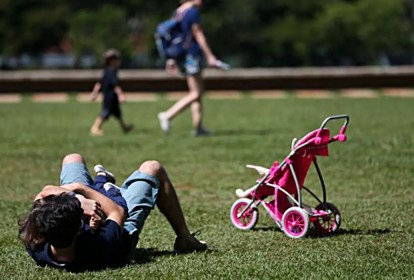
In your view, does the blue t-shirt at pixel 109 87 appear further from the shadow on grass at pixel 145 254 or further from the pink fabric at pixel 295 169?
the shadow on grass at pixel 145 254

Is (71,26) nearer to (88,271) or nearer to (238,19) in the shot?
(238,19)

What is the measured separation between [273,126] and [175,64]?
227 centimetres

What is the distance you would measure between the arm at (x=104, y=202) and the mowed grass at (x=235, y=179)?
312 mm

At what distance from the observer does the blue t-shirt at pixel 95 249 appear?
18.4ft

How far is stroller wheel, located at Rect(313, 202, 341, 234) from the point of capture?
6816mm

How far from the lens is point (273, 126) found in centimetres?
1561

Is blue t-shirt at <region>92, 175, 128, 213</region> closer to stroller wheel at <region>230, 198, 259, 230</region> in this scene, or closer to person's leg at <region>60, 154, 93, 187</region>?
person's leg at <region>60, 154, 93, 187</region>

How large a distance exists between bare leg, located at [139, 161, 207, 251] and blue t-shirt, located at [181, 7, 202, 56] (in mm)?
7811

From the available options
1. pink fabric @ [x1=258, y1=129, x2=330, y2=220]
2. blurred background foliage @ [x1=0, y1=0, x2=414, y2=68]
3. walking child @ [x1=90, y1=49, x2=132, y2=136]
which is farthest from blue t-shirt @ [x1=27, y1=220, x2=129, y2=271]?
blurred background foliage @ [x1=0, y1=0, x2=414, y2=68]

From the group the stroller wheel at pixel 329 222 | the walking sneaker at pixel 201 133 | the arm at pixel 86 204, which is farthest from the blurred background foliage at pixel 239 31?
the arm at pixel 86 204

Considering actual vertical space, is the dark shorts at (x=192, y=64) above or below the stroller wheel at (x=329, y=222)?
below

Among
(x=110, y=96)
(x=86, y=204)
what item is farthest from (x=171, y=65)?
(x=86, y=204)

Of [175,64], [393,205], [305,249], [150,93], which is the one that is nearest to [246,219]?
[305,249]

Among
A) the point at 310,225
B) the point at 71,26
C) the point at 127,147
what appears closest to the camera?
the point at 310,225
